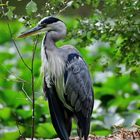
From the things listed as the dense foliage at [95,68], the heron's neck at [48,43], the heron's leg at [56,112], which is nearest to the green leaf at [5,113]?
the dense foliage at [95,68]

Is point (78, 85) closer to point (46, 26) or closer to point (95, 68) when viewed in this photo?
point (46, 26)

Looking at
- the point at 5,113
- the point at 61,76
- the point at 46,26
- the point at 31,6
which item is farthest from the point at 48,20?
the point at 5,113

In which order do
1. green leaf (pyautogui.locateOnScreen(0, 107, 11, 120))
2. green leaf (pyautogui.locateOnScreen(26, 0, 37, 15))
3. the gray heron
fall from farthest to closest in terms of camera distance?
1. green leaf (pyautogui.locateOnScreen(0, 107, 11, 120))
2. the gray heron
3. green leaf (pyautogui.locateOnScreen(26, 0, 37, 15))

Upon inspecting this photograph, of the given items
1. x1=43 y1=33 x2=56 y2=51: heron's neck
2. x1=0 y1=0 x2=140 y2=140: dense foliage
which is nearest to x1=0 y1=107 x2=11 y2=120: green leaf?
x1=0 y1=0 x2=140 y2=140: dense foliage

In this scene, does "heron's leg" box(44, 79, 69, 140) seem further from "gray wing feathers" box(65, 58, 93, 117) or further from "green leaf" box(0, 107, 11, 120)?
"green leaf" box(0, 107, 11, 120)

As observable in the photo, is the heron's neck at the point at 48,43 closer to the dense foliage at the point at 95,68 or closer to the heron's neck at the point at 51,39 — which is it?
the heron's neck at the point at 51,39

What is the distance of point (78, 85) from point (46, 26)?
1.44ft

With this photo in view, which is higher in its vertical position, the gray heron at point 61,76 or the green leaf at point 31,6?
the green leaf at point 31,6

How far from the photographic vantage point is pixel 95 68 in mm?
5379

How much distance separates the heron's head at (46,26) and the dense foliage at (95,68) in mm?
99

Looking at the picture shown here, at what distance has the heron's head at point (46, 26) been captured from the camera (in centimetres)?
412

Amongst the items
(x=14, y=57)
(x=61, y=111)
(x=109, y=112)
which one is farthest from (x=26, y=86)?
(x=61, y=111)

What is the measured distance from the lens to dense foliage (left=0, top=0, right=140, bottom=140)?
4758mm

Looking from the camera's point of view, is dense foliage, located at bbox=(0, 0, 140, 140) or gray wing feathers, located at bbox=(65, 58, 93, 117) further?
dense foliage, located at bbox=(0, 0, 140, 140)
